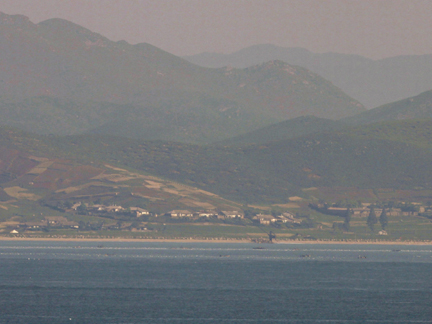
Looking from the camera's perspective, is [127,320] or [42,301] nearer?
[127,320]

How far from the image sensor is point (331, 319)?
18025 cm

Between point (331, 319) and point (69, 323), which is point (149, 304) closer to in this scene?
point (69, 323)

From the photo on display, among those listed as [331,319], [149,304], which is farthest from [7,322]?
[331,319]

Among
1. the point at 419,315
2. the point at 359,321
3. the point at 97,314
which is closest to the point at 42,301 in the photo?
the point at 97,314

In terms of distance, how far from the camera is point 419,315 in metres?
186

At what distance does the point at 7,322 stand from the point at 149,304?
124ft

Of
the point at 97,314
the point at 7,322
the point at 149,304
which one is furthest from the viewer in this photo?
the point at 149,304

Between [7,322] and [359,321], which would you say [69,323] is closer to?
[7,322]

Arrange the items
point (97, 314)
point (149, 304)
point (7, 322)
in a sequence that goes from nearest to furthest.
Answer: point (7, 322)
point (97, 314)
point (149, 304)

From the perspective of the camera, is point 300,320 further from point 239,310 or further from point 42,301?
point 42,301

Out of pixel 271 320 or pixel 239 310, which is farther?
pixel 239 310

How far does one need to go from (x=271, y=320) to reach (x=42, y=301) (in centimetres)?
5638

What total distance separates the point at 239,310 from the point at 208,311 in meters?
7.44

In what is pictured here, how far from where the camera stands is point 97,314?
181 m
